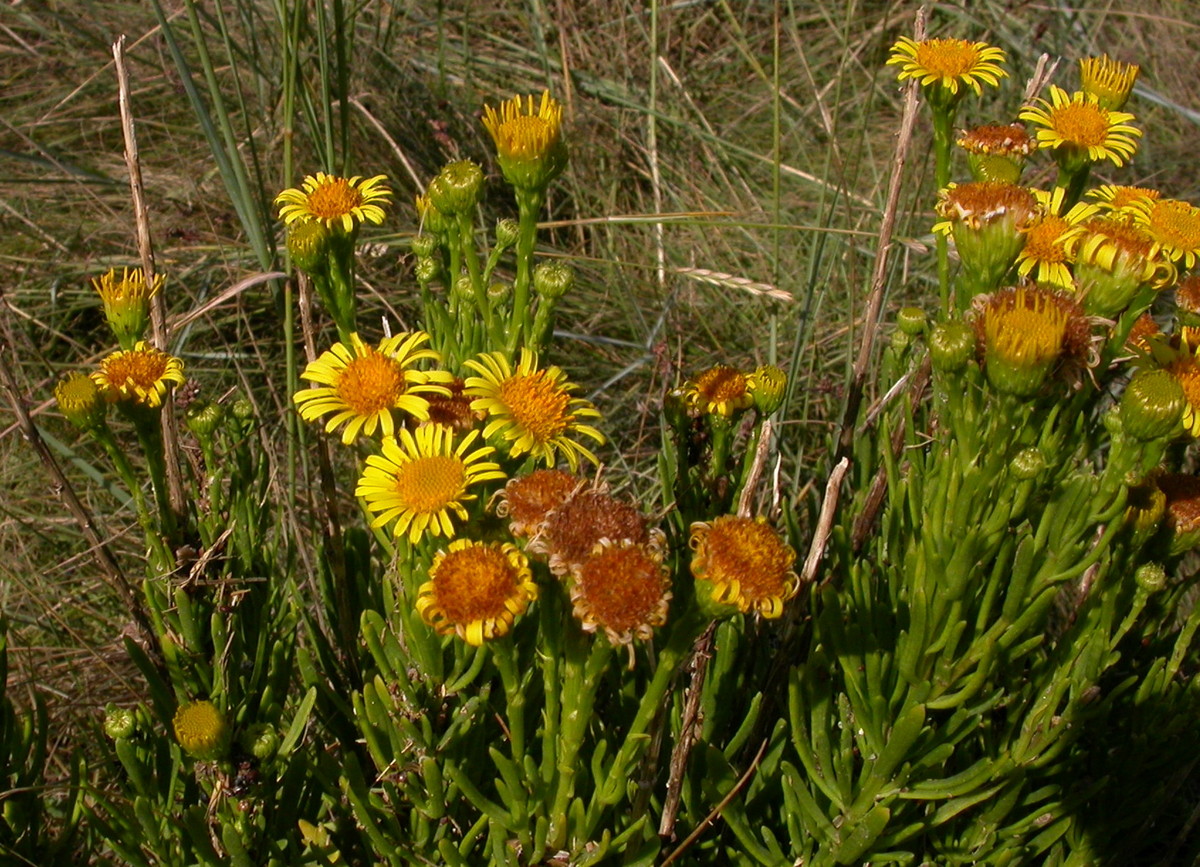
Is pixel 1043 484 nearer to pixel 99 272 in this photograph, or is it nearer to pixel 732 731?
pixel 732 731

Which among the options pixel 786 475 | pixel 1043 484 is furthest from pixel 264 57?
pixel 1043 484

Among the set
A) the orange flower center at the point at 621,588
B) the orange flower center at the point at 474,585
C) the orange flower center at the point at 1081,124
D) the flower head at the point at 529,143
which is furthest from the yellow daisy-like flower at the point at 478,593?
the orange flower center at the point at 1081,124

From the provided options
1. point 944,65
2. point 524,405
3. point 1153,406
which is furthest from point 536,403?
point 944,65

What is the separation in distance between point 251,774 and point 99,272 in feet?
8.78

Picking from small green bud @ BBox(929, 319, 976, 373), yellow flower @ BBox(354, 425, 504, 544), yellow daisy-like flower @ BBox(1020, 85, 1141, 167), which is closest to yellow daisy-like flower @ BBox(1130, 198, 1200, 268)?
yellow daisy-like flower @ BBox(1020, 85, 1141, 167)

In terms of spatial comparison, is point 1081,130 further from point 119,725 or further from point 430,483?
point 119,725

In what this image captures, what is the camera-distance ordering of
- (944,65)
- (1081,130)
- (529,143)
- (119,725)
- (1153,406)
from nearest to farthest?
(1153,406), (119,725), (529,143), (1081,130), (944,65)

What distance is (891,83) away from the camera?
17.3 feet

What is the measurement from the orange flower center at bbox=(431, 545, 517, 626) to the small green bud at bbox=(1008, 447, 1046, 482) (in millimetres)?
743

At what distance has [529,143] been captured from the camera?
5.68 feet

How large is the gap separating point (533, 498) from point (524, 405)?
192 millimetres

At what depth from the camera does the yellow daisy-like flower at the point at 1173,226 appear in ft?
6.18

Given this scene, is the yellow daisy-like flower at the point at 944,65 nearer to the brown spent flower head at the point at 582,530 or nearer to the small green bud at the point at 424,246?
the small green bud at the point at 424,246

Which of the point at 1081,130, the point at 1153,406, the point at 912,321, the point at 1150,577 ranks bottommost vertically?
the point at 1150,577
